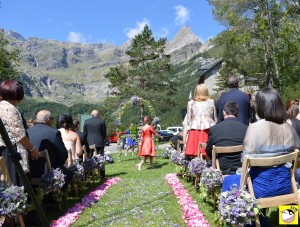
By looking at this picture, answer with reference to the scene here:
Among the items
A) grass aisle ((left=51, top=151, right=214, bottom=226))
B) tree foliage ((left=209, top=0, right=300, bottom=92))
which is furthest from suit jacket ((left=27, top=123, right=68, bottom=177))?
tree foliage ((left=209, top=0, right=300, bottom=92))

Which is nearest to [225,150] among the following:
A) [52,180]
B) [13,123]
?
[52,180]

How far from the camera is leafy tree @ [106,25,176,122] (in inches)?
1623

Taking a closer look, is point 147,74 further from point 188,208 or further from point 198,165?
point 188,208

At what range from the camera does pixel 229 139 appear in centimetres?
547

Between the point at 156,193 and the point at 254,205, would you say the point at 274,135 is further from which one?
the point at 156,193

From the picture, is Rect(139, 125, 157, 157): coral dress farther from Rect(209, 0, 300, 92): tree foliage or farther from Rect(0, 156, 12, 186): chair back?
Rect(209, 0, 300, 92): tree foliage

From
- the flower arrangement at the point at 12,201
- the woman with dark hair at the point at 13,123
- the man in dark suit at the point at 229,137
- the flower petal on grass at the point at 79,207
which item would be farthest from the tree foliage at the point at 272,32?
the flower arrangement at the point at 12,201

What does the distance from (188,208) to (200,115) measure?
215cm

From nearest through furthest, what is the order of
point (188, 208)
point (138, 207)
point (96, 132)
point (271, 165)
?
point (271, 165)
point (188, 208)
point (138, 207)
point (96, 132)

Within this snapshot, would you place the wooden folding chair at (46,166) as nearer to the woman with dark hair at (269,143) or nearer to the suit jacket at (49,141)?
the suit jacket at (49,141)

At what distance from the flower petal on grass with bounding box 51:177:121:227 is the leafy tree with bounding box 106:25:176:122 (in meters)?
32.0

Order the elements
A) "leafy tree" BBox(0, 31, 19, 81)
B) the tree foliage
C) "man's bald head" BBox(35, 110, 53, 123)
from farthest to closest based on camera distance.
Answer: "leafy tree" BBox(0, 31, 19, 81) < the tree foliage < "man's bald head" BBox(35, 110, 53, 123)

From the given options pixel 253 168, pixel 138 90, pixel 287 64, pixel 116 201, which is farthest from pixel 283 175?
pixel 138 90

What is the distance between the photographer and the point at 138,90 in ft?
134
